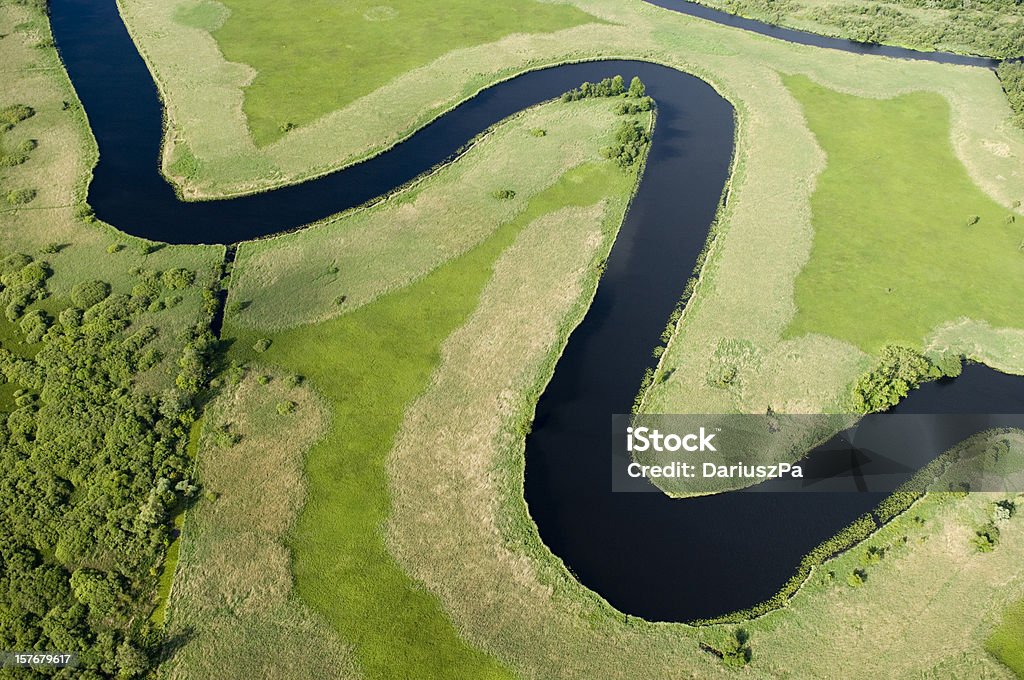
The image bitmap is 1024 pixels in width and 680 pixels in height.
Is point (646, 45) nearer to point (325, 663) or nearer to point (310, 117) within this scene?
point (310, 117)

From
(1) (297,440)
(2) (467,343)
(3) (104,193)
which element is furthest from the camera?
(3) (104,193)

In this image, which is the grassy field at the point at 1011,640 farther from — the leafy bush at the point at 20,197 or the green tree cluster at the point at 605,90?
the leafy bush at the point at 20,197

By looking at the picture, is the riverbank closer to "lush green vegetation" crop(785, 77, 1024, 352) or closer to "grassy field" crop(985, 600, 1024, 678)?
"lush green vegetation" crop(785, 77, 1024, 352)

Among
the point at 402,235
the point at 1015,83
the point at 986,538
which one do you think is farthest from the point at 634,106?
the point at 986,538

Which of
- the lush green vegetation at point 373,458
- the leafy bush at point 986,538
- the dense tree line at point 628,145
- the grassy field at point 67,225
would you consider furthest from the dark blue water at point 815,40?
the grassy field at point 67,225

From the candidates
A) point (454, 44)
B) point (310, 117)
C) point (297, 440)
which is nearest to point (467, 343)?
point (297, 440)

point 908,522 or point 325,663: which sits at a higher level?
point 908,522

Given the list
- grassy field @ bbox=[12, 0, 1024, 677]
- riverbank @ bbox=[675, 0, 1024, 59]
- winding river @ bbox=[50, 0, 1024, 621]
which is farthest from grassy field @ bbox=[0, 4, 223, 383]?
riverbank @ bbox=[675, 0, 1024, 59]

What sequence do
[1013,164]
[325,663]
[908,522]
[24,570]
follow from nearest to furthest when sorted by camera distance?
[325,663], [24,570], [908,522], [1013,164]
